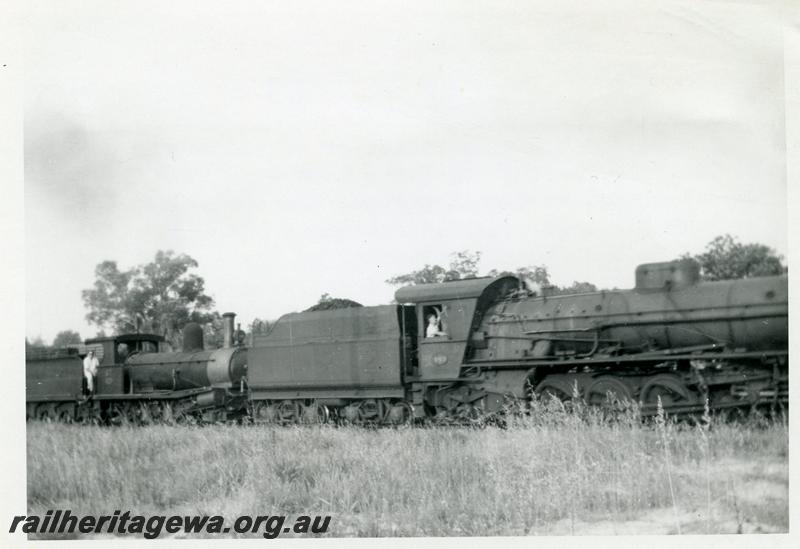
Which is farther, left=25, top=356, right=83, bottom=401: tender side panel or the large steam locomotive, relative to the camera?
left=25, top=356, right=83, bottom=401: tender side panel

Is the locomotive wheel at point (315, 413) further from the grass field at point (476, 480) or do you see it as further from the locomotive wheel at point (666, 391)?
the locomotive wheel at point (666, 391)

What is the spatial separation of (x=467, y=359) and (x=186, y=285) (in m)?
10.9

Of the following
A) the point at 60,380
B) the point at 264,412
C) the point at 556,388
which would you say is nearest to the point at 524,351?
the point at 556,388

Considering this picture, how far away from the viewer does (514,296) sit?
12086 millimetres

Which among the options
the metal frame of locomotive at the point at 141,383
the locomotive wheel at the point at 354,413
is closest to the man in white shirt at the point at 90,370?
the metal frame of locomotive at the point at 141,383

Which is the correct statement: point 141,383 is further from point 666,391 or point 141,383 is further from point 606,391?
point 666,391

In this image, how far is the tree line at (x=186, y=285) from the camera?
8.85 metres

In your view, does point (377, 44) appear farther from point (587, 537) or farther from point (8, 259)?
point (587, 537)

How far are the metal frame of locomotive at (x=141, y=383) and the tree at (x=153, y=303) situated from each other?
1.32 m

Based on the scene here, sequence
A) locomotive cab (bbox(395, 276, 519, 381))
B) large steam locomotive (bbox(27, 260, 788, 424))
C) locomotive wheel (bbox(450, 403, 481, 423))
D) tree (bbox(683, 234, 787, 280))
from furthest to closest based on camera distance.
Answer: locomotive cab (bbox(395, 276, 519, 381)) → locomotive wheel (bbox(450, 403, 481, 423)) → large steam locomotive (bbox(27, 260, 788, 424)) → tree (bbox(683, 234, 787, 280))

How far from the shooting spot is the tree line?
8.85 metres

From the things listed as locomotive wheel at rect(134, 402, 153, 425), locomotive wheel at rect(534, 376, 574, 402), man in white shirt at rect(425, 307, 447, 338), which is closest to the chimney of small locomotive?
locomotive wheel at rect(134, 402, 153, 425)

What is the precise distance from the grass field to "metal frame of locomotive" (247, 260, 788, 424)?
32.2 inches

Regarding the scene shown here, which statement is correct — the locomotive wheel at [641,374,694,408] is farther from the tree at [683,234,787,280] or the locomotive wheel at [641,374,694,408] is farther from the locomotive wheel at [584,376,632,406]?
the tree at [683,234,787,280]
